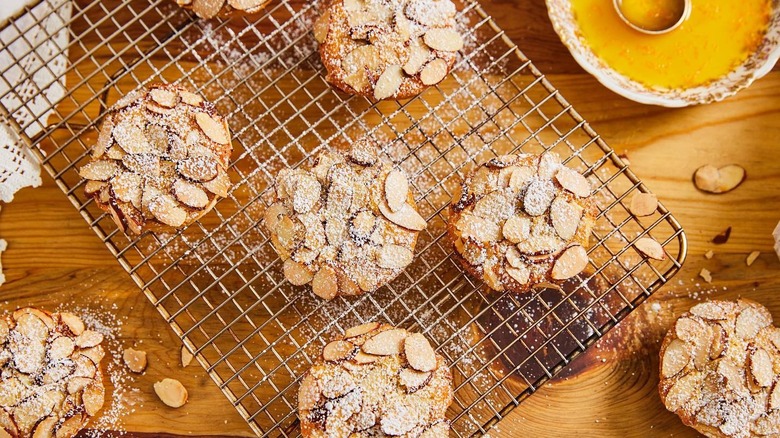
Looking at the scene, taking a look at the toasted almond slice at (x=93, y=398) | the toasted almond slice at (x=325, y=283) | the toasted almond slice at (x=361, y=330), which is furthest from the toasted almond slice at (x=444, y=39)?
the toasted almond slice at (x=93, y=398)

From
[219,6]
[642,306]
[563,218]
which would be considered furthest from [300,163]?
[642,306]

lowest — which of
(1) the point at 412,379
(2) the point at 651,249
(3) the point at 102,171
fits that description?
(2) the point at 651,249

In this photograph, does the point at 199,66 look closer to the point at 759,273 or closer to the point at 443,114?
the point at 443,114

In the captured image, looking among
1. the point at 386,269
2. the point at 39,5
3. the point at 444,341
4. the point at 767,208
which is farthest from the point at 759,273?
the point at 39,5

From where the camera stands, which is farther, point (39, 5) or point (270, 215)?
point (39, 5)

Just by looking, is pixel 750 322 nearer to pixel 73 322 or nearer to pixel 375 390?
pixel 375 390

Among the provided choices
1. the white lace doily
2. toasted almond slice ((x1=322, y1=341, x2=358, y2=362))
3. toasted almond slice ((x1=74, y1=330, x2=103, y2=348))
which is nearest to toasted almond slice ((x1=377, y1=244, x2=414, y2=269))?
toasted almond slice ((x1=322, y1=341, x2=358, y2=362))
